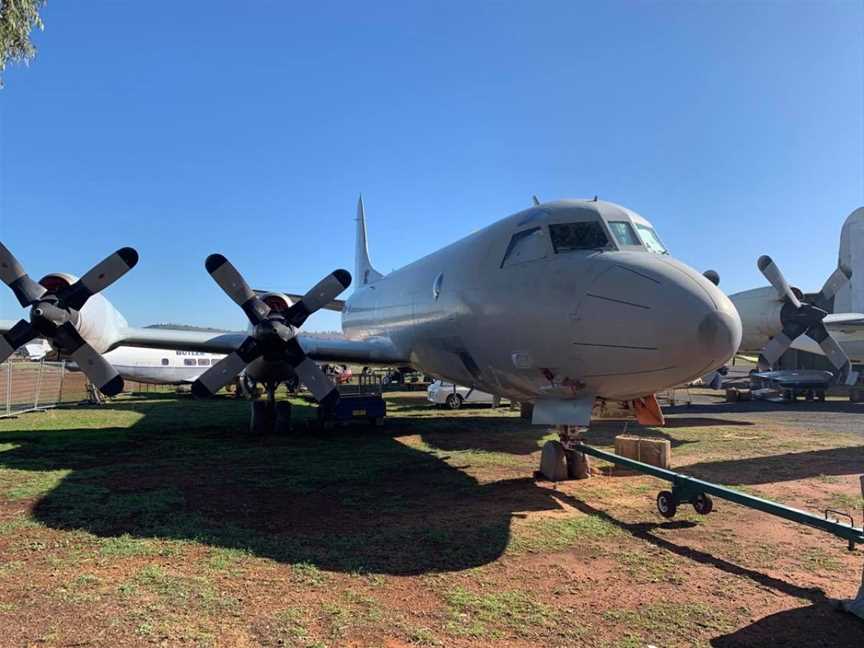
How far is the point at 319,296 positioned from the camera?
44.8 feet

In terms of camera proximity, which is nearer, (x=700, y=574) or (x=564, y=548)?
(x=700, y=574)

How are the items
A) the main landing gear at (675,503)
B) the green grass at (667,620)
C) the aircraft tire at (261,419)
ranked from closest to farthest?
the green grass at (667,620), the main landing gear at (675,503), the aircraft tire at (261,419)

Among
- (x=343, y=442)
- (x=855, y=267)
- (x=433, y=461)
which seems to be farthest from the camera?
(x=855, y=267)

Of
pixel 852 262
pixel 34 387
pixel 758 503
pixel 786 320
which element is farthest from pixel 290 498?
pixel 852 262

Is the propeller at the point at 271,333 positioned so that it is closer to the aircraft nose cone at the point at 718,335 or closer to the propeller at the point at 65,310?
the propeller at the point at 65,310

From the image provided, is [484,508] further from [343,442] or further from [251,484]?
[343,442]

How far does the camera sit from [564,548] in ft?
21.9

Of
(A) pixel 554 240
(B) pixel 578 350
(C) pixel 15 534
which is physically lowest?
(C) pixel 15 534

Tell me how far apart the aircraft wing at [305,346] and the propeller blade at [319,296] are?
7.60 feet

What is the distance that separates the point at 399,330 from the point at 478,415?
23.5ft

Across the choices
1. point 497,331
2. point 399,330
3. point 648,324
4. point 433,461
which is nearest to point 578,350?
point 648,324

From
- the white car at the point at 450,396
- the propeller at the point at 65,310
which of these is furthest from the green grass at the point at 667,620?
the white car at the point at 450,396

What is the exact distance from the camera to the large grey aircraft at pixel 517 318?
6.86m

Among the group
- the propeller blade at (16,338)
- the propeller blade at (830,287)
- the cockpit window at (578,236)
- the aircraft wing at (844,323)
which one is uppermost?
the propeller blade at (830,287)
